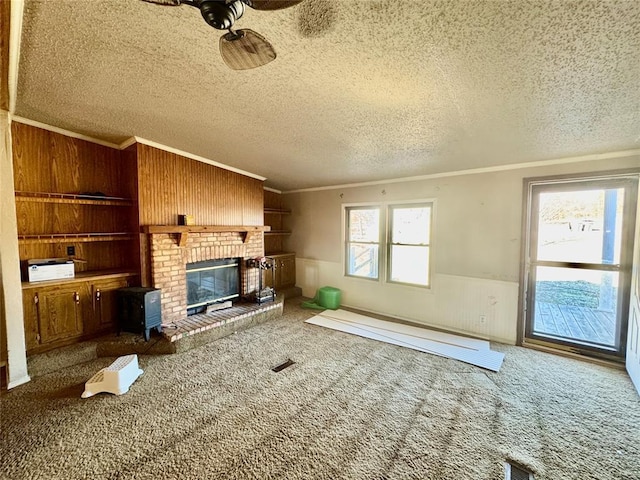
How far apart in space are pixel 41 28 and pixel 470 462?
13.0 feet

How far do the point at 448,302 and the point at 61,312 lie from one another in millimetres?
5217

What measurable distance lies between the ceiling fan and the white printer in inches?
131

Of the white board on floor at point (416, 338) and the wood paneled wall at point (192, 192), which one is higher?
the wood paneled wall at point (192, 192)

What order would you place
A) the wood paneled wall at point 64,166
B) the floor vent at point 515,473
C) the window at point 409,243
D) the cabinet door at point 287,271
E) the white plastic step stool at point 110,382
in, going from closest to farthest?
1. the floor vent at point 515,473
2. the white plastic step stool at point 110,382
3. the wood paneled wall at point 64,166
4. the window at point 409,243
5. the cabinet door at point 287,271

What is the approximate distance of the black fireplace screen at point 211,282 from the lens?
401cm

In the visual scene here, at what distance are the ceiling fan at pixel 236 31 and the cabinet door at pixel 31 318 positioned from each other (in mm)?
3462

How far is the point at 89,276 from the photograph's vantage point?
10.6ft

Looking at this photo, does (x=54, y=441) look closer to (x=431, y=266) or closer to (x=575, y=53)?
(x=575, y=53)

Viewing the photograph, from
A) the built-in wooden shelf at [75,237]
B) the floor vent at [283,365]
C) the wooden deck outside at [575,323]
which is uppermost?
the built-in wooden shelf at [75,237]

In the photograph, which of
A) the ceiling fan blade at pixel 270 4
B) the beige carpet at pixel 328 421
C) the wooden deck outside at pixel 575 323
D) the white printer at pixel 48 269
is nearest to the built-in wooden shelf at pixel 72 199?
the white printer at pixel 48 269

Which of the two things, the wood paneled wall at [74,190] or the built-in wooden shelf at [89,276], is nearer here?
the built-in wooden shelf at [89,276]

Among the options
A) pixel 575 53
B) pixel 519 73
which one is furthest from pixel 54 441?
pixel 575 53

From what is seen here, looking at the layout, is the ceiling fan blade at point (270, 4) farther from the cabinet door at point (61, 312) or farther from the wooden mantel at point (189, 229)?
the cabinet door at point (61, 312)

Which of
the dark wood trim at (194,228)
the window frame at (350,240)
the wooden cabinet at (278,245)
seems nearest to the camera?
the dark wood trim at (194,228)
